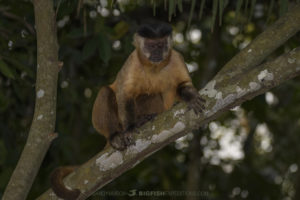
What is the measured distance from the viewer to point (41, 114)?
11.6ft

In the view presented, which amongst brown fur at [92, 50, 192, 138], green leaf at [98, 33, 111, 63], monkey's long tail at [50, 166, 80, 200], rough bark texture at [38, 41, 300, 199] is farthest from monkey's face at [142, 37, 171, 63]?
monkey's long tail at [50, 166, 80, 200]

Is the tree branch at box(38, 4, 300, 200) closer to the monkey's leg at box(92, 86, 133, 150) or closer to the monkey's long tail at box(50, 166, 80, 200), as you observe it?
the monkey's long tail at box(50, 166, 80, 200)

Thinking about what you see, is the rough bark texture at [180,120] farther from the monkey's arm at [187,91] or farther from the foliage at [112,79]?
the foliage at [112,79]

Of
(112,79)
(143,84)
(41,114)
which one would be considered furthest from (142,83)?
(41,114)

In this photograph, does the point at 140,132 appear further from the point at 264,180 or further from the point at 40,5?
the point at 264,180

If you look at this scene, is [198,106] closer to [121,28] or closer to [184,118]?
[184,118]

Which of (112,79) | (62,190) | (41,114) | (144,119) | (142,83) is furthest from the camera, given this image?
(112,79)

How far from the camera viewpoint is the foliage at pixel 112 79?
5.16m

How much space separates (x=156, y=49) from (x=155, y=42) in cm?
8

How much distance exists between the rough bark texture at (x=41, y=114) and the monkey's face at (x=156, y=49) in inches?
51.6

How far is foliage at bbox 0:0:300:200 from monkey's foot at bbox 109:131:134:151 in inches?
35.1

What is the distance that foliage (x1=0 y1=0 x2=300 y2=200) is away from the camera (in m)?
5.16

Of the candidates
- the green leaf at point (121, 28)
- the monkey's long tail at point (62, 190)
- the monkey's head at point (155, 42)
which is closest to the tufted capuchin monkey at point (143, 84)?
the monkey's head at point (155, 42)

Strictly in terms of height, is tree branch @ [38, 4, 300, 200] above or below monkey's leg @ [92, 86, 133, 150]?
above
